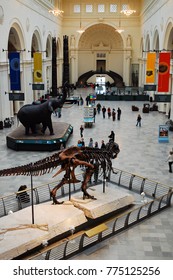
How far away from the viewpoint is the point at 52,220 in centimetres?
837

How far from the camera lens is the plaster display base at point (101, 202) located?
29.7 ft

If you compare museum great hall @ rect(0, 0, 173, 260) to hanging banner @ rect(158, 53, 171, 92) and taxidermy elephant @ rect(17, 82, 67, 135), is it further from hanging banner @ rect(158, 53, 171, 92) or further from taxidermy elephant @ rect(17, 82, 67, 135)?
taxidermy elephant @ rect(17, 82, 67, 135)

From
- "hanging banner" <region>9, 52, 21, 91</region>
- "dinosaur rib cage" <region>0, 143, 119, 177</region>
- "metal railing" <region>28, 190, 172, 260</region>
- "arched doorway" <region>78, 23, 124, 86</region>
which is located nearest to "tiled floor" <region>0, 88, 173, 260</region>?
"metal railing" <region>28, 190, 172, 260</region>

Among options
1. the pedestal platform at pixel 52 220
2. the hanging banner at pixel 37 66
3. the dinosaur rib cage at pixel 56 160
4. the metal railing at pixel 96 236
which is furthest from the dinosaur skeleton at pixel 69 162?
the hanging banner at pixel 37 66

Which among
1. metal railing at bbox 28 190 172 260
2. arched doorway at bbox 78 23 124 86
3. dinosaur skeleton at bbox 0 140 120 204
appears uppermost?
arched doorway at bbox 78 23 124 86

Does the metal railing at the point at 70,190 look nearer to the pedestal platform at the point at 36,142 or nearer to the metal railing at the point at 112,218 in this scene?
the metal railing at the point at 112,218

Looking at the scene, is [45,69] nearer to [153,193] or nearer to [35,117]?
[35,117]

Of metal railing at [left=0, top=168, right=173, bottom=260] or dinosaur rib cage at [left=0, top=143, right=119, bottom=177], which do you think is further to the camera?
dinosaur rib cage at [left=0, top=143, right=119, bottom=177]

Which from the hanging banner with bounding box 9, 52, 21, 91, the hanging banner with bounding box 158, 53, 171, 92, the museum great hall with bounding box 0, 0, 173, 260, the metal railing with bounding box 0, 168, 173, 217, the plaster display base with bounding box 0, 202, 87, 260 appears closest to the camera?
the plaster display base with bounding box 0, 202, 87, 260

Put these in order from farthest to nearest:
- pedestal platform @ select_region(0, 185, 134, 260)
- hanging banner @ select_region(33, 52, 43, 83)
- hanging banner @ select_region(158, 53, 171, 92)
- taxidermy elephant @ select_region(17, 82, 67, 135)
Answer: hanging banner @ select_region(33, 52, 43, 83), hanging banner @ select_region(158, 53, 171, 92), taxidermy elephant @ select_region(17, 82, 67, 135), pedestal platform @ select_region(0, 185, 134, 260)

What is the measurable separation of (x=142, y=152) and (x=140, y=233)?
8097 millimetres

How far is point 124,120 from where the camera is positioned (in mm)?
24875

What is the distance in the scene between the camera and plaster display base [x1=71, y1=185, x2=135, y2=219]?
9.06 metres

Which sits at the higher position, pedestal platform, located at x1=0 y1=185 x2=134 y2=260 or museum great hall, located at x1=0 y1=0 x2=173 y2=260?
museum great hall, located at x1=0 y1=0 x2=173 y2=260
